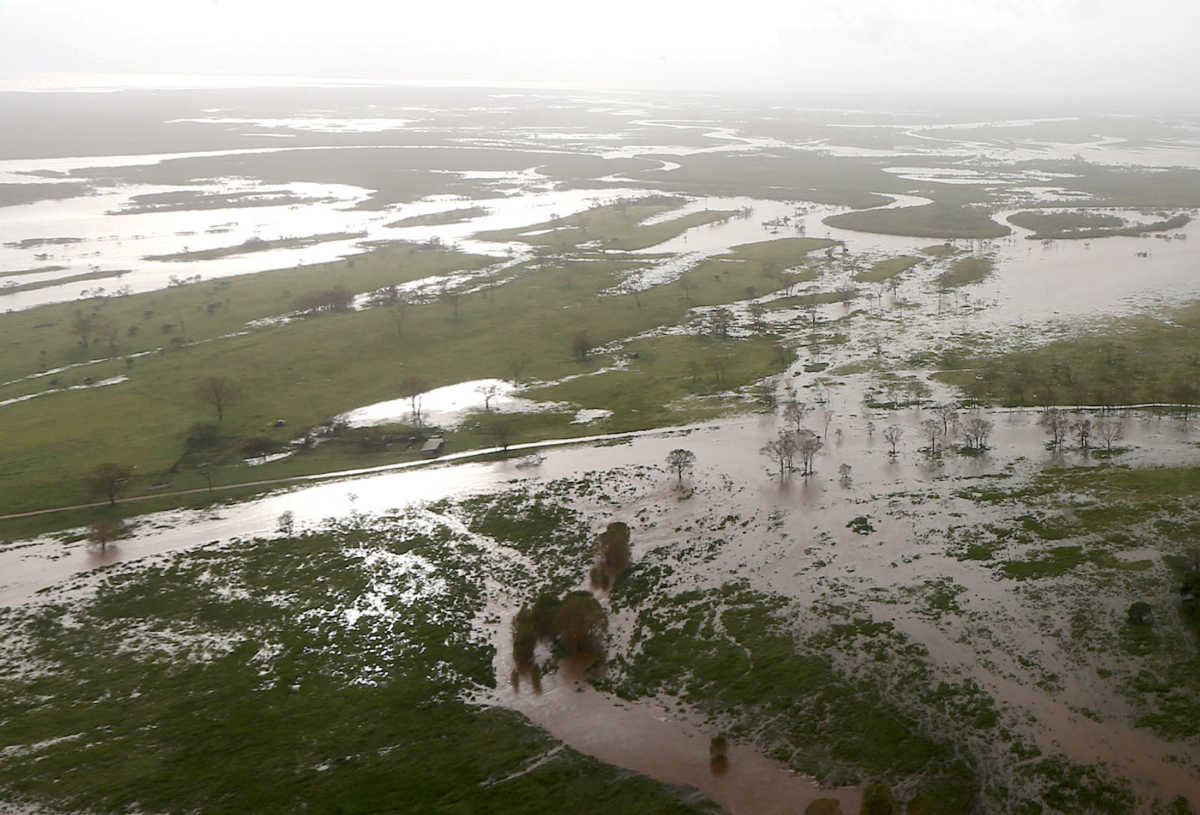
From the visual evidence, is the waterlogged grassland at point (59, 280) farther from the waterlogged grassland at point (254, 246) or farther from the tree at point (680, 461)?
the tree at point (680, 461)

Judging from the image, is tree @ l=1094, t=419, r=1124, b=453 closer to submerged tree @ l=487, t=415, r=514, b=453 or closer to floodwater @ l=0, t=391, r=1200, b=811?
floodwater @ l=0, t=391, r=1200, b=811

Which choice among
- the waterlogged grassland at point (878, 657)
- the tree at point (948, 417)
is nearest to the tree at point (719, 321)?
the tree at point (948, 417)

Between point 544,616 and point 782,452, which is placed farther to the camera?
point 782,452

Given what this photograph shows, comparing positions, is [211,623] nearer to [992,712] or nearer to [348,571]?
[348,571]

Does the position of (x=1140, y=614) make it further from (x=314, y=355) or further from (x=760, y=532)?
(x=314, y=355)

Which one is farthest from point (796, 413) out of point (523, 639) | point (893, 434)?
point (523, 639)

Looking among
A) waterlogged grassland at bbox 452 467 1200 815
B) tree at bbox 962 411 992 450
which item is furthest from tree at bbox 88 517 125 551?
tree at bbox 962 411 992 450

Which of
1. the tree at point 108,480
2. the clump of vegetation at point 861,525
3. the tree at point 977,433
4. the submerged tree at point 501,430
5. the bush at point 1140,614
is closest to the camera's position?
the bush at point 1140,614
